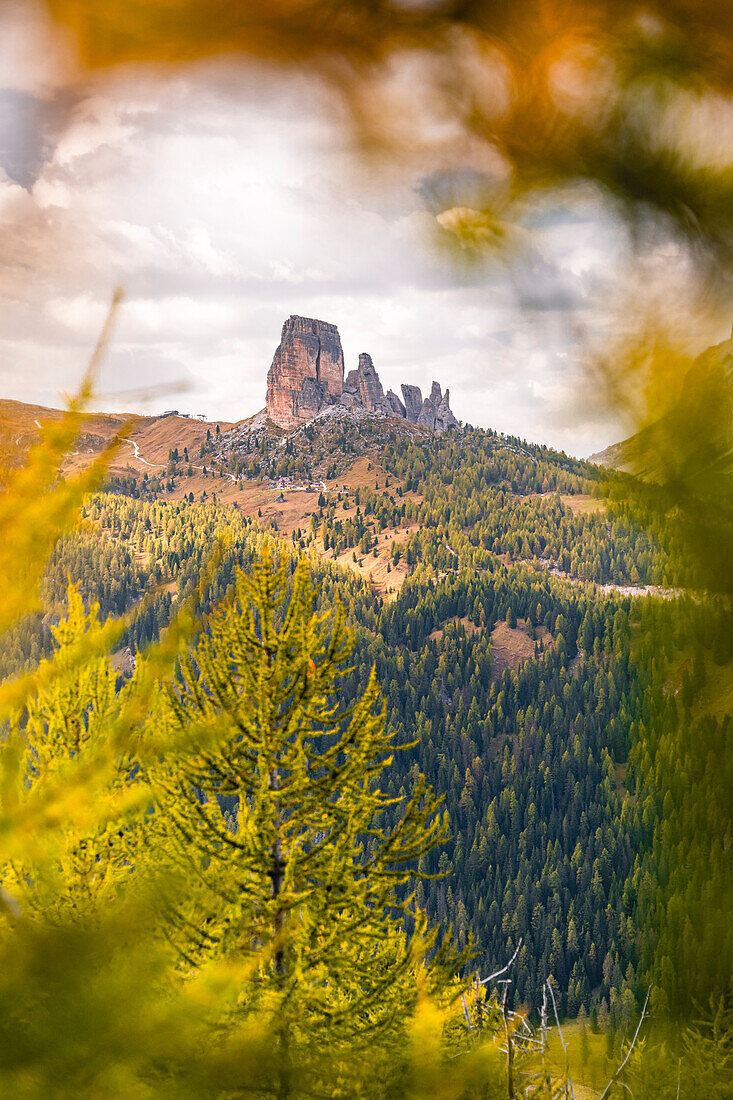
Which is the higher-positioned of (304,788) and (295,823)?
(304,788)

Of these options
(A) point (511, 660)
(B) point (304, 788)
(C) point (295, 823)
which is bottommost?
(A) point (511, 660)

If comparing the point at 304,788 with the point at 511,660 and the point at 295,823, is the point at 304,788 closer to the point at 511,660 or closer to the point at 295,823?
the point at 295,823

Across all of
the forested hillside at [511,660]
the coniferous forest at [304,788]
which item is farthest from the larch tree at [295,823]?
the forested hillside at [511,660]

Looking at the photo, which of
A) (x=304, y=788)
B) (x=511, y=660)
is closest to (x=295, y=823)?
(x=304, y=788)

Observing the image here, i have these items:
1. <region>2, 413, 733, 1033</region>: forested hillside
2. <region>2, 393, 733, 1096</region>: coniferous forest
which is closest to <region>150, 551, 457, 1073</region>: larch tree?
<region>2, 393, 733, 1096</region>: coniferous forest

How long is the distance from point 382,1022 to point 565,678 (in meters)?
114

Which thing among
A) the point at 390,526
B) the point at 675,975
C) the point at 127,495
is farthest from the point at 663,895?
the point at 127,495

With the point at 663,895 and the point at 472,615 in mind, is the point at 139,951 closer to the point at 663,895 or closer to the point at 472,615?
the point at 663,895

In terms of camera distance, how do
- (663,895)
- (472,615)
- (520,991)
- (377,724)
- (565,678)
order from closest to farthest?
(663,895), (377,724), (520,991), (565,678), (472,615)

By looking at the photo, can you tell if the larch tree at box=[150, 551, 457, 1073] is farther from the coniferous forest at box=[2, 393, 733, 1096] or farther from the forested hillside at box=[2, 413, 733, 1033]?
the forested hillside at box=[2, 413, 733, 1033]

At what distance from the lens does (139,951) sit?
1.15 meters

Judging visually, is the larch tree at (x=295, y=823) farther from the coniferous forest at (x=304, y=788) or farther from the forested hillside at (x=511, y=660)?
the forested hillside at (x=511, y=660)

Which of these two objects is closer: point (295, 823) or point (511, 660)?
point (295, 823)

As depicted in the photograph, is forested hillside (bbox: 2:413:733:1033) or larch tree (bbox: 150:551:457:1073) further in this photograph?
larch tree (bbox: 150:551:457:1073)
